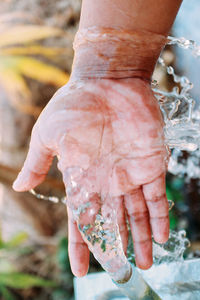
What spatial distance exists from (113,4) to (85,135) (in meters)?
0.34

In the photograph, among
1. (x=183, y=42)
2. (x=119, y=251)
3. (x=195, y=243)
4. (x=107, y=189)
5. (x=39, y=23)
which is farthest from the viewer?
(x=39, y=23)

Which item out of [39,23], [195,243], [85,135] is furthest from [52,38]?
[85,135]

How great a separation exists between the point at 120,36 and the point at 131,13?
6 centimetres

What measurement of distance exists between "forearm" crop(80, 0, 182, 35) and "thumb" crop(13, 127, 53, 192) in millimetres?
329

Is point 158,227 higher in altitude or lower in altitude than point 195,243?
higher

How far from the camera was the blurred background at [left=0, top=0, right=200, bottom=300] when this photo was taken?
2.73m

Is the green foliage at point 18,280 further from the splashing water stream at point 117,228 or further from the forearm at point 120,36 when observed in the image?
the forearm at point 120,36

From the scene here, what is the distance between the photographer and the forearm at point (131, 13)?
3.02 ft

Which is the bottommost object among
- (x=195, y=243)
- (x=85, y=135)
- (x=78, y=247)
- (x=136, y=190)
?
(x=195, y=243)

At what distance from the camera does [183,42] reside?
1029 mm

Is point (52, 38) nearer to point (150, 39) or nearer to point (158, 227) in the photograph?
point (150, 39)

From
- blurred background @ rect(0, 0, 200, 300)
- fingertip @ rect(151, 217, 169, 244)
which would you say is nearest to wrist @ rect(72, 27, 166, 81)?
fingertip @ rect(151, 217, 169, 244)

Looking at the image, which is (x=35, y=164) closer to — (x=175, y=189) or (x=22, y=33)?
(x=175, y=189)

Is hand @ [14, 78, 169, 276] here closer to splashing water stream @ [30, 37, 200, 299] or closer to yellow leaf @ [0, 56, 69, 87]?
splashing water stream @ [30, 37, 200, 299]
